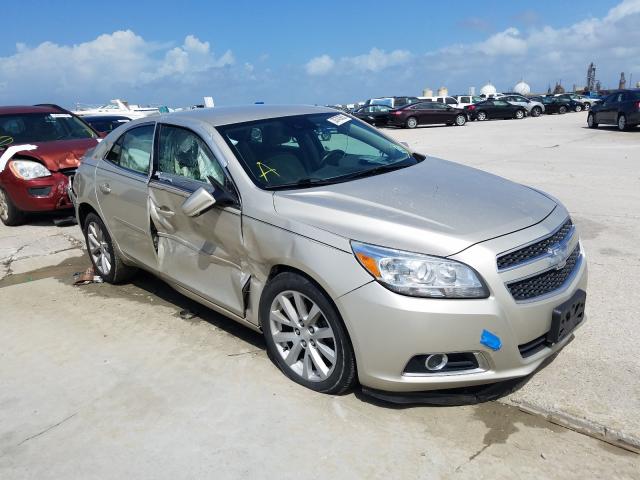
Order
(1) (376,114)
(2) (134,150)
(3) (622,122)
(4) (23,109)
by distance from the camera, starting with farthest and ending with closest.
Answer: (1) (376,114), (3) (622,122), (4) (23,109), (2) (134,150)

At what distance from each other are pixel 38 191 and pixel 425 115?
2570 centimetres

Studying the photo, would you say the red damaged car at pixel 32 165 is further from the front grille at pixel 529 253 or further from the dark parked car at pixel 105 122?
the front grille at pixel 529 253

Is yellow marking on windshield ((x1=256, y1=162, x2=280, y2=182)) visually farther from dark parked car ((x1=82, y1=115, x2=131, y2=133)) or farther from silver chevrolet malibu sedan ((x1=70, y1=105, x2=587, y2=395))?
dark parked car ((x1=82, y1=115, x2=131, y2=133))

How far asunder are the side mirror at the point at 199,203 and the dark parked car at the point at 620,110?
809 inches

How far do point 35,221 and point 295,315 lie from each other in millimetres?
6606

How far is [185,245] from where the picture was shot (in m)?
4.09

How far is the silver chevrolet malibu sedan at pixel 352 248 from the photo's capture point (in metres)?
2.86

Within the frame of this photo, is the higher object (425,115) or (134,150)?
(134,150)

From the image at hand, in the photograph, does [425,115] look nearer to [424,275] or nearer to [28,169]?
[28,169]

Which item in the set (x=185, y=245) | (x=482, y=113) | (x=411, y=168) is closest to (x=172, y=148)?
(x=185, y=245)

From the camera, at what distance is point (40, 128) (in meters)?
8.61

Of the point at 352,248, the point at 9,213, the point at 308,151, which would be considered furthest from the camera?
the point at 9,213

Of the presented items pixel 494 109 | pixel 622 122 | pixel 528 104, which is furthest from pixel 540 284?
pixel 528 104

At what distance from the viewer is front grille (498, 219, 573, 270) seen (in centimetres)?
290
